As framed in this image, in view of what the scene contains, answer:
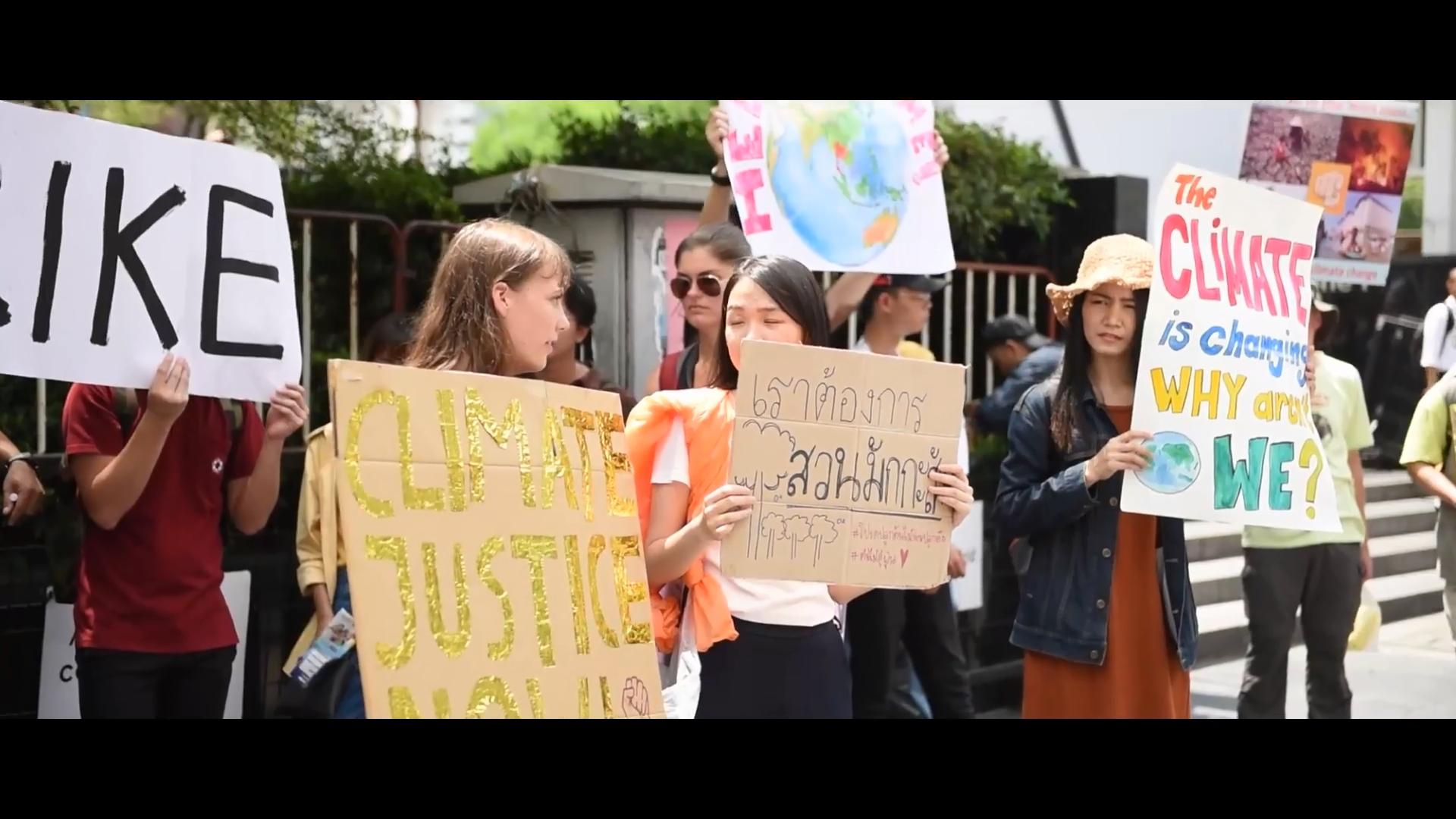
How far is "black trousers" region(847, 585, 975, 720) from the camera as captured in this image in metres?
6.00

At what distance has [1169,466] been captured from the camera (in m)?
4.01

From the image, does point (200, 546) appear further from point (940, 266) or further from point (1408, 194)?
point (1408, 194)

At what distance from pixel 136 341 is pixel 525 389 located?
1071 mm

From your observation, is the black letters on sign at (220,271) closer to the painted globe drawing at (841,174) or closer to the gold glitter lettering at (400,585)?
the gold glitter lettering at (400,585)

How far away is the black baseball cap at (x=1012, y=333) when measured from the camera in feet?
24.2

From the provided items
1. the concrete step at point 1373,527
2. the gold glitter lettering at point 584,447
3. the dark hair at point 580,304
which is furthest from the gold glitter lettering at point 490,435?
the concrete step at point 1373,527

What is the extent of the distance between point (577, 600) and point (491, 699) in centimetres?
29

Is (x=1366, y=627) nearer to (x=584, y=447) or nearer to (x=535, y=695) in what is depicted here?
(x=584, y=447)

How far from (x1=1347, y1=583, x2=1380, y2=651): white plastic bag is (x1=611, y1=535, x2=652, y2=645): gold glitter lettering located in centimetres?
528

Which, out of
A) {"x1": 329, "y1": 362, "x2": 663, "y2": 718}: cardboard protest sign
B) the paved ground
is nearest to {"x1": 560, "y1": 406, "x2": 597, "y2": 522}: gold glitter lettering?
{"x1": 329, "y1": 362, "x2": 663, "y2": 718}: cardboard protest sign

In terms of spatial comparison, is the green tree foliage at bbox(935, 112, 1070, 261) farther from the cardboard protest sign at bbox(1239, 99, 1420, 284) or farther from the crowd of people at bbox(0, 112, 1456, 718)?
the crowd of people at bbox(0, 112, 1456, 718)

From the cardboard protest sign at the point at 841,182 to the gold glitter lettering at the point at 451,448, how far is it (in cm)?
227

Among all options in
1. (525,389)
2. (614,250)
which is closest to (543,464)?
(525,389)

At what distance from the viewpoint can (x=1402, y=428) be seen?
12.2 metres
